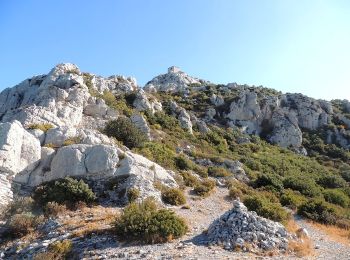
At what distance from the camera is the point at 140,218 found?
47.8ft

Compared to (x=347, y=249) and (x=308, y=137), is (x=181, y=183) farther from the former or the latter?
(x=308, y=137)

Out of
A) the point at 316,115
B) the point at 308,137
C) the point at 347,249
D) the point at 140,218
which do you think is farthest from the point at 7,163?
the point at 316,115

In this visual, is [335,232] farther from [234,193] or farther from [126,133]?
[126,133]

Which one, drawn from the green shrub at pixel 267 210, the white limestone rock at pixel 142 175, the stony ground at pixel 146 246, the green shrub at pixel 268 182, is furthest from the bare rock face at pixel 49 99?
the green shrub at pixel 267 210

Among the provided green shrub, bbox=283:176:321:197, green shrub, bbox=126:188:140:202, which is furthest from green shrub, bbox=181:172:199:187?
green shrub, bbox=283:176:321:197

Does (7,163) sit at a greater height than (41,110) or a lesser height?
lesser

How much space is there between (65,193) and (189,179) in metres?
9.12

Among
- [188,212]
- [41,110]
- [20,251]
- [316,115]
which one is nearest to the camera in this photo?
[20,251]

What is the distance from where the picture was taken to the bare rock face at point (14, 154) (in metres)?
19.6

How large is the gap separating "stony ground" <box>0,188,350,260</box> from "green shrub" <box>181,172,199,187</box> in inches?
189

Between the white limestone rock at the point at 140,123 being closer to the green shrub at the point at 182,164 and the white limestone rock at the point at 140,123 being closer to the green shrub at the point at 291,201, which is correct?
the green shrub at the point at 182,164

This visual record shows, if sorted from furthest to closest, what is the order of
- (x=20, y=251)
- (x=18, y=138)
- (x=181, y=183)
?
(x=181, y=183)
(x=18, y=138)
(x=20, y=251)

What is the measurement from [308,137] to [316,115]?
20.4ft

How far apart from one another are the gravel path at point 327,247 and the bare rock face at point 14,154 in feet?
48.2
